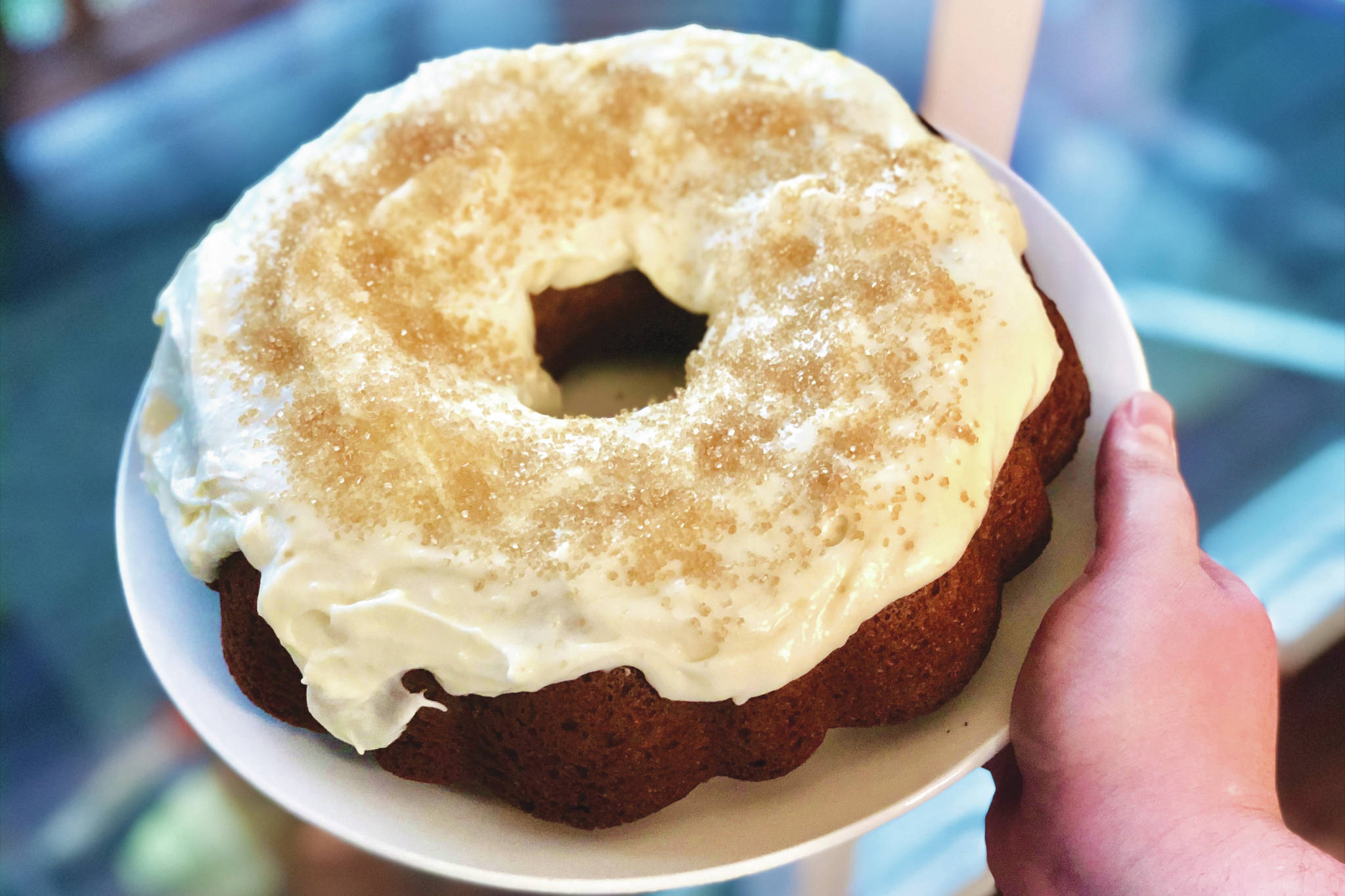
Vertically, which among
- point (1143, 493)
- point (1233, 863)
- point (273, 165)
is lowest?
Result: point (273, 165)

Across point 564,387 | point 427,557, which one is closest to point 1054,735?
point 427,557

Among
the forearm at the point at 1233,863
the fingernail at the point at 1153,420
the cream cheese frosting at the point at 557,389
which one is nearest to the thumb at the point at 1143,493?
the fingernail at the point at 1153,420

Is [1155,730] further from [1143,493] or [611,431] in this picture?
[611,431]

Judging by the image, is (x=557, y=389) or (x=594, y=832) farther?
(x=557, y=389)

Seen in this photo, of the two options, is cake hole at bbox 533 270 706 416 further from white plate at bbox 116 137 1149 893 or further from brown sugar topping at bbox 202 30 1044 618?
white plate at bbox 116 137 1149 893

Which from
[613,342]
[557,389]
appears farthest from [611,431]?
[613,342]

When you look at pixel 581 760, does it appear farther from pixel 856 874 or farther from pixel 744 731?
pixel 856 874
